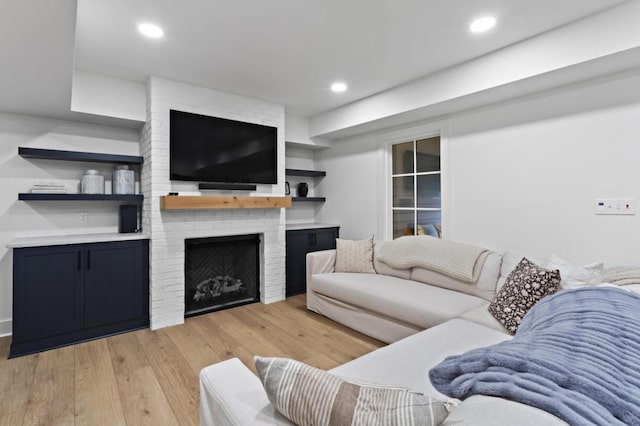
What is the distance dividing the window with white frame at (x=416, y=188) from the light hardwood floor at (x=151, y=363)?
158 cm

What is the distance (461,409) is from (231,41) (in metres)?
2.70

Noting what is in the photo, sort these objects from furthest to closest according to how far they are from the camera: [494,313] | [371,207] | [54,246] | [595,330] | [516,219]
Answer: [371,207] < [516,219] < [54,246] < [494,313] < [595,330]

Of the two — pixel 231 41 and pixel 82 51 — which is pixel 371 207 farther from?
pixel 82 51

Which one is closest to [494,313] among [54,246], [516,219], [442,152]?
Answer: [516,219]

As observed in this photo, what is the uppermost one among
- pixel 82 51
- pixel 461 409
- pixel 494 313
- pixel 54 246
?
pixel 82 51

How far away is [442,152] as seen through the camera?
3.56 meters

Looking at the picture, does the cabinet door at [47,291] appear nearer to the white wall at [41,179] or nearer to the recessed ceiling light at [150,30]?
the white wall at [41,179]

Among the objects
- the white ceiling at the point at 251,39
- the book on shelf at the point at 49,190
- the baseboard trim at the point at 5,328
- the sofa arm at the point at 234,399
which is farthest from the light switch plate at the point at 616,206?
the baseboard trim at the point at 5,328

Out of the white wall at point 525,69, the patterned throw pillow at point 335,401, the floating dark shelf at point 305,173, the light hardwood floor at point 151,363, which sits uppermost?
the white wall at point 525,69

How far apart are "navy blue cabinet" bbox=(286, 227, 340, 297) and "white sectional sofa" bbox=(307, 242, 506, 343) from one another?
72cm

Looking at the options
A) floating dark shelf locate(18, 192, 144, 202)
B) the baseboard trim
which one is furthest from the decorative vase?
the baseboard trim

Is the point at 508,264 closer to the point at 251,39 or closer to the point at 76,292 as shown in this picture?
the point at 251,39

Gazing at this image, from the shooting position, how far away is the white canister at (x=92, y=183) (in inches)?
125

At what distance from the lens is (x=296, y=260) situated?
14.3ft
